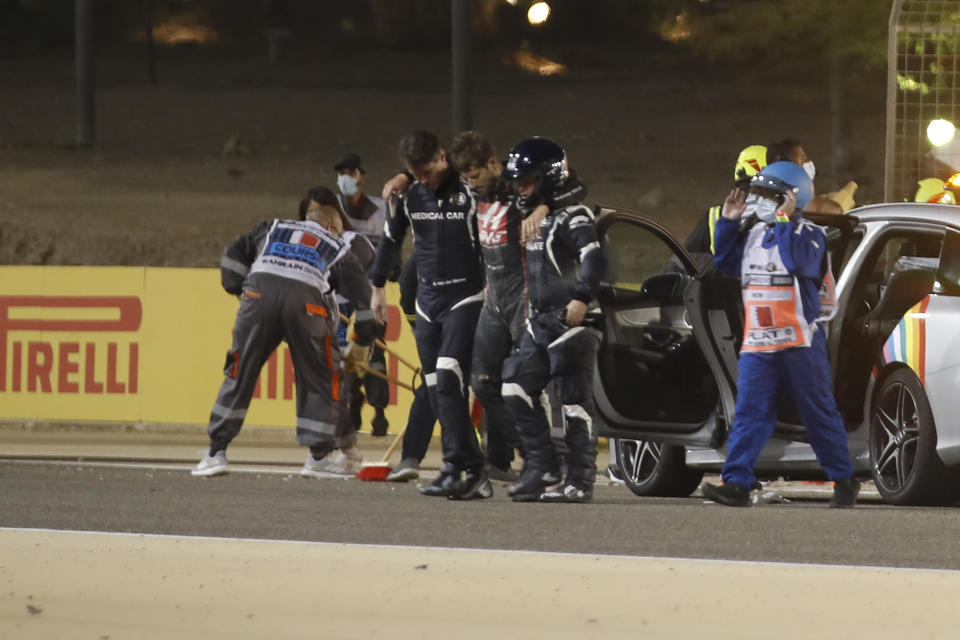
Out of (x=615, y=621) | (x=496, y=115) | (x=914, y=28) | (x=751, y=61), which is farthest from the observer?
(x=751, y=61)

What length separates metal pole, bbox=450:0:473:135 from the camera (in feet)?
74.2

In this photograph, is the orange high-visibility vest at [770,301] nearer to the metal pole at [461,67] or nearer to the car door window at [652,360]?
the car door window at [652,360]

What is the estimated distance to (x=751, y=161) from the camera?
41.5 ft

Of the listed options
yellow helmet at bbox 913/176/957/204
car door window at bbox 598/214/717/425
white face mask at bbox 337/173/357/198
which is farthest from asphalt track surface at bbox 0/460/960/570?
white face mask at bbox 337/173/357/198

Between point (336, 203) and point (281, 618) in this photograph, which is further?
point (336, 203)

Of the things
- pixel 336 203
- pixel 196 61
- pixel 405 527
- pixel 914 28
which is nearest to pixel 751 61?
pixel 196 61

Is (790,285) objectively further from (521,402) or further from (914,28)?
(914,28)

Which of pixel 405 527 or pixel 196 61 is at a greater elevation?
pixel 196 61

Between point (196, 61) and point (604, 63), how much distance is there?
1013 centimetres

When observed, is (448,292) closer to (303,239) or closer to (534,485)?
(534,485)

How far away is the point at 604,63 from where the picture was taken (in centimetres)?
5375

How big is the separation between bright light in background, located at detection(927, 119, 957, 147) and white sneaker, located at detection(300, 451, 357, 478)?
5.13 metres

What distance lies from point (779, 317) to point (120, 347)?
792cm

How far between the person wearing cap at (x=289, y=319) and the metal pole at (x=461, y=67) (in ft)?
31.3
